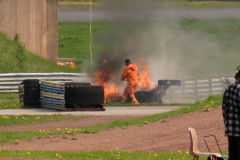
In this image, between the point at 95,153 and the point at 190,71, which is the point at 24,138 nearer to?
the point at 95,153

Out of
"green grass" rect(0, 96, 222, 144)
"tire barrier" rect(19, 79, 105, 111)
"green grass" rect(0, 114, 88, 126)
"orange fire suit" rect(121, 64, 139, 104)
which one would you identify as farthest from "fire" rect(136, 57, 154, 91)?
"green grass" rect(0, 96, 222, 144)

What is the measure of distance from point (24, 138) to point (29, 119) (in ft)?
17.8

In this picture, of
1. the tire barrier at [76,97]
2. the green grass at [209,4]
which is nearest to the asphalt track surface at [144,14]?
the green grass at [209,4]

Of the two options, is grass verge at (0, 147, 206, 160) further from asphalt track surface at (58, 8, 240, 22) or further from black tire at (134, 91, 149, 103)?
asphalt track surface at (58, 8, 240, 22)

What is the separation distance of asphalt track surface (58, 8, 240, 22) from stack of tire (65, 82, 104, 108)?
25.0ft

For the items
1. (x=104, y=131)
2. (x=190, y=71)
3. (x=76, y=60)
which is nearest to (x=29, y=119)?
(x=104, y=131)

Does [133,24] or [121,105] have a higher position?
[133,24]

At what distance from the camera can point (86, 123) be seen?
934 inches

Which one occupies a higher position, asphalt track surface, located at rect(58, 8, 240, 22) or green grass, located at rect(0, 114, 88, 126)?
asphalt track surface, located at rect(58, 8, 240, 22)

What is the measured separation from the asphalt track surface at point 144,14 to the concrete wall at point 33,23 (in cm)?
267

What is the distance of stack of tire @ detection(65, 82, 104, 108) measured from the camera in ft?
90.4

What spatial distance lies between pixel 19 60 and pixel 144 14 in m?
8.87

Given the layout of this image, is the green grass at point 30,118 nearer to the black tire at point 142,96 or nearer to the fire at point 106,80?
the black tire at point 142,96

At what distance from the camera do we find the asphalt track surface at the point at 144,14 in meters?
34.7
